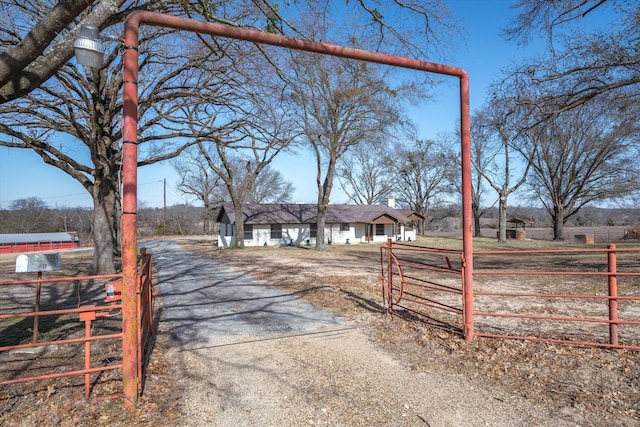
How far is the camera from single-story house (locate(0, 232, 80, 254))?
44.4 m

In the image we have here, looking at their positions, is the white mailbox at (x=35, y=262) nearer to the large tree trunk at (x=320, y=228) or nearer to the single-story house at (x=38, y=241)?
the large tree trunk at (x=320, y=228)

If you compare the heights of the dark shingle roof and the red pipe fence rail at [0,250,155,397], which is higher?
the dark shingle roof

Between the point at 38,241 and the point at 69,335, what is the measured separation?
2097 inches

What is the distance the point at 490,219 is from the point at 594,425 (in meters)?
114

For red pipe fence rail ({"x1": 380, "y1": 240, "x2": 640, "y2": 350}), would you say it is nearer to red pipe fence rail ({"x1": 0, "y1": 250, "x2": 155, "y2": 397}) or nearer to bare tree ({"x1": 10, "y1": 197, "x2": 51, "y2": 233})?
red pipe fence rail ({"x1": 0, "y1": 250, "x2": 155, "y2": 397})

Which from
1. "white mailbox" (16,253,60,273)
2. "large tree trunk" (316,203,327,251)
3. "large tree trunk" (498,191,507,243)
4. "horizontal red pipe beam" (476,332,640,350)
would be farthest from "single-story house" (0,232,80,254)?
"horizontal red pipe beam" (476,332,640,350)

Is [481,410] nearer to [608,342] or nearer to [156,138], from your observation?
[608,342]

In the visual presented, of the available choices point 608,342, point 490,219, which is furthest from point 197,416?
point 490,219

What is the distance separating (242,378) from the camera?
4258 millimetres

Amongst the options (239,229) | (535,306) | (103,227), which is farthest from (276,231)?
(535,306)

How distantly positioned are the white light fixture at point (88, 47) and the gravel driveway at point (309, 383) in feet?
11.1

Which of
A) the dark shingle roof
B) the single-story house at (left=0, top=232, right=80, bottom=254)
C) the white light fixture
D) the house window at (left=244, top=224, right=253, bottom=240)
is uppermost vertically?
the white light fixture

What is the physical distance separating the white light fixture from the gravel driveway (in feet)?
11.1

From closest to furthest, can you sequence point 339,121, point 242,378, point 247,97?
point 242,378
point 247,97
point 339,121
